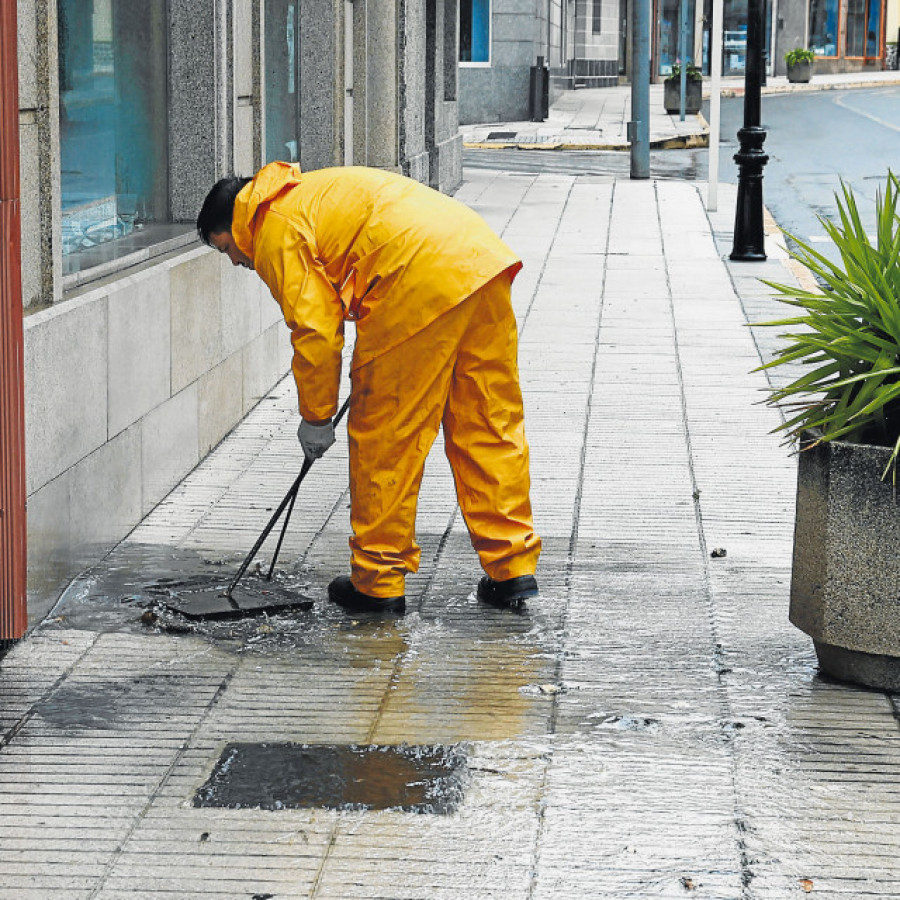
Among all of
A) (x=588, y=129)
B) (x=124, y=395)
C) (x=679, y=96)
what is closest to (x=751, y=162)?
(x=124, y=395)

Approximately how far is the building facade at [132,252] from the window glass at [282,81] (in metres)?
0.02

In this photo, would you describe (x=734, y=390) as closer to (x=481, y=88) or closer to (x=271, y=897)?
(x=271, y=897)

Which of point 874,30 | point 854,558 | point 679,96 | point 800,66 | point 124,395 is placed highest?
point 874,30

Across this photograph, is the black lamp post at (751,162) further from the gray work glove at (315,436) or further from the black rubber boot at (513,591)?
the gray work glove at (315,436)

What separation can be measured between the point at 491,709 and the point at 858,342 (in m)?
1.50

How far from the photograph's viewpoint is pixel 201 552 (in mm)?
6312

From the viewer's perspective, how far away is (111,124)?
7102mm

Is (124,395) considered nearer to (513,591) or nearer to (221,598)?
(221,598)

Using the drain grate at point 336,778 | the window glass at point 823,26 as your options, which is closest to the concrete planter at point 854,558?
the drain grate at point 336,778

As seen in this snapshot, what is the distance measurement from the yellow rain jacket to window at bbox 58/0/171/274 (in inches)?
49.8

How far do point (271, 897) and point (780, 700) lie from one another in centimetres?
185

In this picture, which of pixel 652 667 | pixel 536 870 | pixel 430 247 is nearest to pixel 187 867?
pixel 536 870

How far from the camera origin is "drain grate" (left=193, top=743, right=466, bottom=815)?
4.04 m

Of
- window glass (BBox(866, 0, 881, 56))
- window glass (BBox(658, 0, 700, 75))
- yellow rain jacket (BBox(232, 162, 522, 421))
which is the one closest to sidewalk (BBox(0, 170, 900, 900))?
yellow rain jacket (BBox(232, 162, 522, 421))
